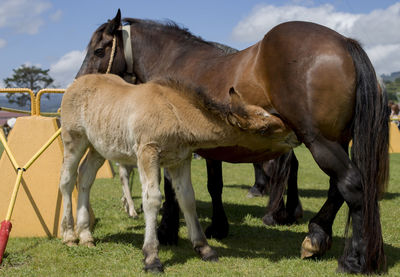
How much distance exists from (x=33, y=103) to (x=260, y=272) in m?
3.85

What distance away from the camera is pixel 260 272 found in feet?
14.6

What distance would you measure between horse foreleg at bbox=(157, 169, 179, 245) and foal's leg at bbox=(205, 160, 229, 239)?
0.56 metres

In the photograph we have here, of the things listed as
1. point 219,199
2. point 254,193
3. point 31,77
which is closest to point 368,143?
point 219,199

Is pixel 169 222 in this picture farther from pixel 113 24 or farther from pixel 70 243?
pixel 113 24

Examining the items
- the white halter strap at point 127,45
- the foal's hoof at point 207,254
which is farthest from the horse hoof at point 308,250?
the white halter strap at point 127,45

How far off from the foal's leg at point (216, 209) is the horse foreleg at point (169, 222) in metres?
0.56

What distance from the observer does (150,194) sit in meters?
4.51

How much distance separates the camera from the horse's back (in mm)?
4191

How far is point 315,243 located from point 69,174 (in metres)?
2.93

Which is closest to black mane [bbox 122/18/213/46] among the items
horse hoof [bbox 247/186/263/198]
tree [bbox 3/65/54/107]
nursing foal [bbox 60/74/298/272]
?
nursing foal [bbox 60/74/298/272]

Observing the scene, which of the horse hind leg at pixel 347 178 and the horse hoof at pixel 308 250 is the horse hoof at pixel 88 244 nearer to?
the horse hoof at pixel 308 250

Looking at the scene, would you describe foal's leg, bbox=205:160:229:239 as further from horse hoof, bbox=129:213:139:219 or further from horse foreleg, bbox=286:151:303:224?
horse hoof, bbox=129:213:139:219

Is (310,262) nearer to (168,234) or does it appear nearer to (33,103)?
(168,234)

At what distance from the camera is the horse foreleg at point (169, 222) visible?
5.62 m
